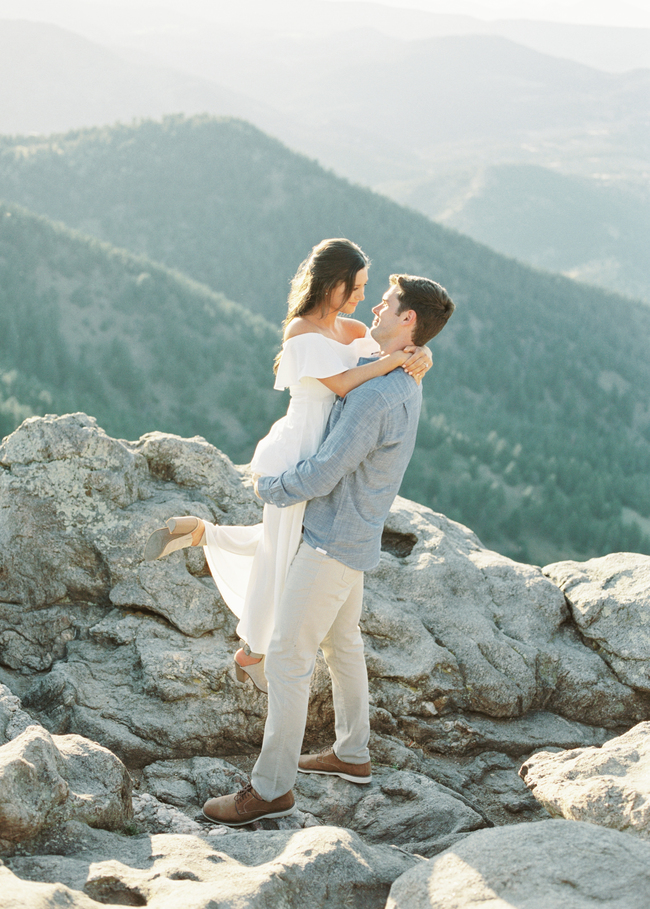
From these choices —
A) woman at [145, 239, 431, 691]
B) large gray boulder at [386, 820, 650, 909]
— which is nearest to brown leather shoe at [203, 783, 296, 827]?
woman at [145, 239, 431, 691]

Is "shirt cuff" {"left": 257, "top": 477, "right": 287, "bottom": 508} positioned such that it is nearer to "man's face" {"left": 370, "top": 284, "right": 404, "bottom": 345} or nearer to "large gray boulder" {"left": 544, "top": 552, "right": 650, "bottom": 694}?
"man's face" {"left": 370, "top": 284, "right": 404, "bottom": 345}

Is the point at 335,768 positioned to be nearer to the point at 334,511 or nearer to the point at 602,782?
the point at 602,782

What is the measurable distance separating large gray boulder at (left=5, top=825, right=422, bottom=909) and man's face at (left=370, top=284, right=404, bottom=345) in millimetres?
1962

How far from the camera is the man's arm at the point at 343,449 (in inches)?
126

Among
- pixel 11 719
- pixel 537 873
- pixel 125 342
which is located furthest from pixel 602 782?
pixel 125 342

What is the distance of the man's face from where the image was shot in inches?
131

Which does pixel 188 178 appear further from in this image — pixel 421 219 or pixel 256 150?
pixel 421 219

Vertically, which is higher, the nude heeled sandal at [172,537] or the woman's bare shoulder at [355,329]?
the woman's bare shoulder at [355,329]

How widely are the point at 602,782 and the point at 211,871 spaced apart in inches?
63.4

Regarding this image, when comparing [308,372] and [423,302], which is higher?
[423,302]

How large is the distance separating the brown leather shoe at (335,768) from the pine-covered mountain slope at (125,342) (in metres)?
19.3

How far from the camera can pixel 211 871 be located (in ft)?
9.39

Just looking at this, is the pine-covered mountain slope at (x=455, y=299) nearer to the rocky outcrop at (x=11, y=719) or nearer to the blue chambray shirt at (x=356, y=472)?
the blue chambray shirt at (x=356, y=472)

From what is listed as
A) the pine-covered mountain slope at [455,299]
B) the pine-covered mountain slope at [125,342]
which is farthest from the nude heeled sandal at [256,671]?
the pine-covered mountain slope at [455,299]
